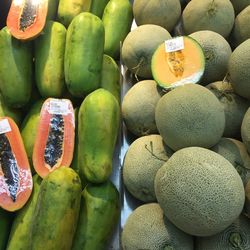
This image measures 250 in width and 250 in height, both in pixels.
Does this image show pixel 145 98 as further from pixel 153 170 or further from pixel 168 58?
pixel 153 170

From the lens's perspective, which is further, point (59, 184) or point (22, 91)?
point (22, 91)

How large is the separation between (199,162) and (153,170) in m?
0.22

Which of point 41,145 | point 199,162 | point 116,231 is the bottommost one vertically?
point 116,231

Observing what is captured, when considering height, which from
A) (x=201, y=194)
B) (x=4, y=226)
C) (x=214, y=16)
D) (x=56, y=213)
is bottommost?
(x=4, y=226)

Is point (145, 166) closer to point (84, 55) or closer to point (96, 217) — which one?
point (96, 217)

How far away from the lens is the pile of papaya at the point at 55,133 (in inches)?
37.1

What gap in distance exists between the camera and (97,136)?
102 cm

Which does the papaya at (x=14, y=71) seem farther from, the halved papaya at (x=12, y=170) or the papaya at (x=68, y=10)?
the papaya at (x=68, y=10)

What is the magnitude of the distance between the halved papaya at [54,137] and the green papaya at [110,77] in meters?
0.16

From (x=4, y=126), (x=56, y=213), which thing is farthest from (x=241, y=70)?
(x=4, y=126)

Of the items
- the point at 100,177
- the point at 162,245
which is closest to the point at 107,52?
the point at 100,177

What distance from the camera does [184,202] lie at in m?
0.75

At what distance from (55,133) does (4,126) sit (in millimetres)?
153

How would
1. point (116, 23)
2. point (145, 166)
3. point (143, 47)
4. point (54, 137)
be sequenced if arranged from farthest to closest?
point (116, 23) → point (143, 47) → point (54, 137) → point (145, 166)
